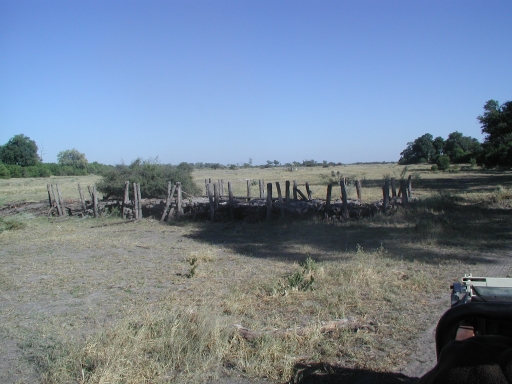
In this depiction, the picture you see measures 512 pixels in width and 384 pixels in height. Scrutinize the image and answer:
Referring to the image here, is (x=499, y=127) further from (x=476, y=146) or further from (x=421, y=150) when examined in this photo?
(x=421, y=150)

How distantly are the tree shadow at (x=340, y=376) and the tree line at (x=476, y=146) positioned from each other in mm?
23344

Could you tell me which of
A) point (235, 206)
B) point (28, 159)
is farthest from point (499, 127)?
point (28, 159)

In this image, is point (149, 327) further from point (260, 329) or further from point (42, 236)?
point (42, 236)

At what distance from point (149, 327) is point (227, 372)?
1132 millimetres

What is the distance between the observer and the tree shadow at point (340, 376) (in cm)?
385

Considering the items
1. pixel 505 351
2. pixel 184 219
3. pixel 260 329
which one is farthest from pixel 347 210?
pixel 505 351

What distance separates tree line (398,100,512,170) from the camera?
2448 centimetres

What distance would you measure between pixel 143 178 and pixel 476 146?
4625 cm

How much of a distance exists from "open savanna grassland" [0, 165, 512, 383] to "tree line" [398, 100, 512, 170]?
1338 cm

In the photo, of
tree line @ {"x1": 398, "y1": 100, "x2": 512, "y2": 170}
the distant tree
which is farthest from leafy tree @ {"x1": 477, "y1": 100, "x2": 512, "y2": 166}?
the distant tree

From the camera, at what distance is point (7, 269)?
9359mm

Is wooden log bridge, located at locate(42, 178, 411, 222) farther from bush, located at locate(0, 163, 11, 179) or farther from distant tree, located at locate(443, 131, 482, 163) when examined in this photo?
distant tree, located at locate(443, 131, 482, 163)

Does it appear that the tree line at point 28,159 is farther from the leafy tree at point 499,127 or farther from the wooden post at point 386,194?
the wooden post at point 386,194

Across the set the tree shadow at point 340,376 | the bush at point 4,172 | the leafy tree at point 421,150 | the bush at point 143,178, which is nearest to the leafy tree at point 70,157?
the bush at point 4,172
